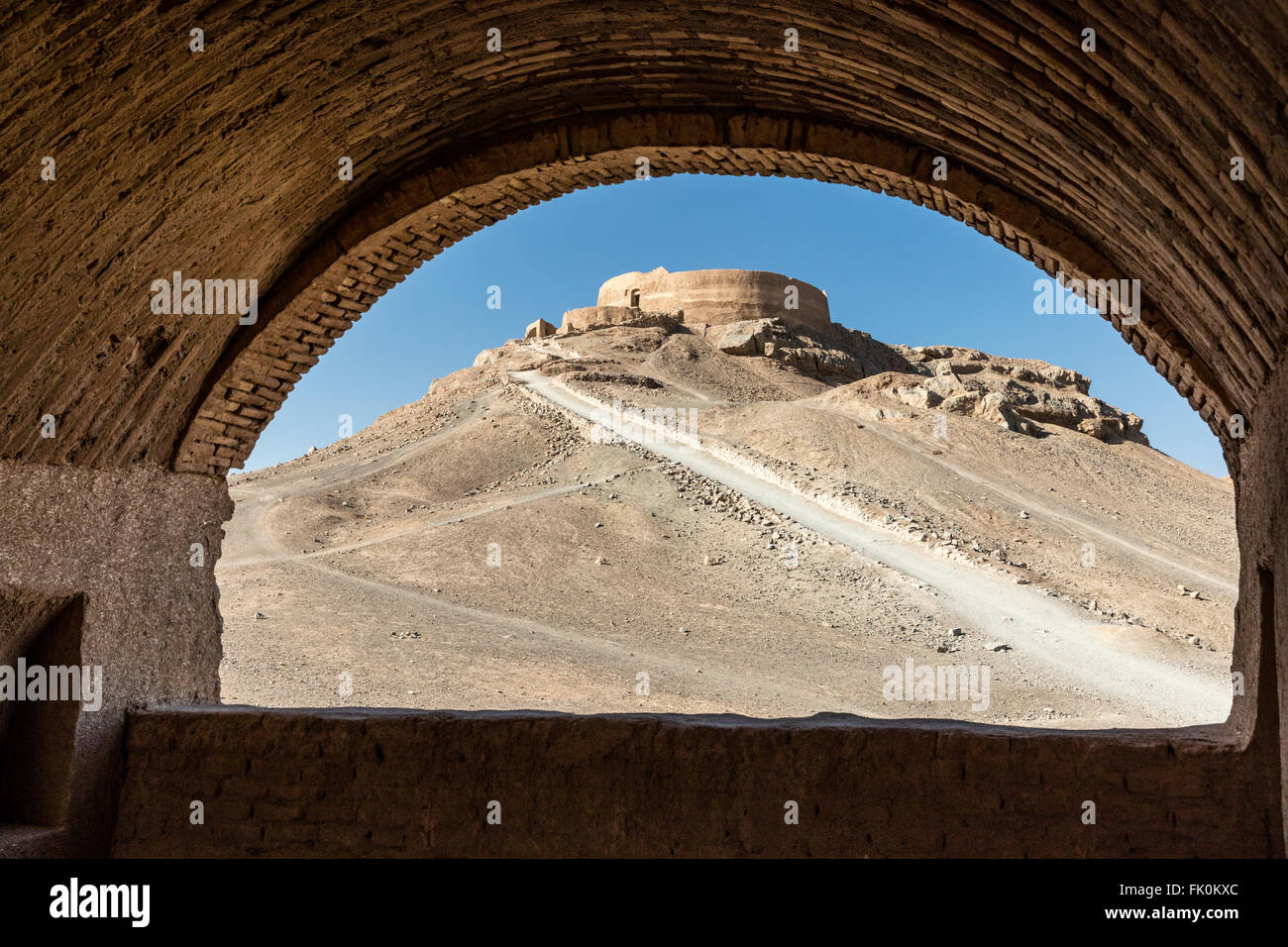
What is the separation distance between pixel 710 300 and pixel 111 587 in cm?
4597

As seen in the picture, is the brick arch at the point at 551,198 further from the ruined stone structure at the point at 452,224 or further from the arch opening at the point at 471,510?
the arch opening at the point at 471,510

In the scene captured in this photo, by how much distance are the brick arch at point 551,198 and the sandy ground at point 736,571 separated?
6.97m

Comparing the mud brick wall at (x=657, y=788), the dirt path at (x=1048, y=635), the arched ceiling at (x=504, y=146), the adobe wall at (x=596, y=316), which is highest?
the adobe wall at (x=596, y=316)

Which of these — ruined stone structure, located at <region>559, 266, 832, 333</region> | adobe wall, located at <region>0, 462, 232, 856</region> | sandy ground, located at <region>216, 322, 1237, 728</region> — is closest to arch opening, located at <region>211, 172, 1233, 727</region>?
sandy ground, located at <region>216, 322, 1237, 728</region>

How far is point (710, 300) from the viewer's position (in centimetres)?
5000

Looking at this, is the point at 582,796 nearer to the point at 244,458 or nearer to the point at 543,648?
the point at 244,458

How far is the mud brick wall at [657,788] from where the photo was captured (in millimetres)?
4410

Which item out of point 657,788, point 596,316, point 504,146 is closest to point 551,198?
point 504,146

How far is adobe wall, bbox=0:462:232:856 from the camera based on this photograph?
4.89m

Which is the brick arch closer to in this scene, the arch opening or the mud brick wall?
the mud brick wall

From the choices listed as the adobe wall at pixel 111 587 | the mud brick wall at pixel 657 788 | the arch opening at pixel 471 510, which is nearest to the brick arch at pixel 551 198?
the adobe wall at pixel 111 587

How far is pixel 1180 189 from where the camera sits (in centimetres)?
337

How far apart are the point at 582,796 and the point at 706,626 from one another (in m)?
12.2

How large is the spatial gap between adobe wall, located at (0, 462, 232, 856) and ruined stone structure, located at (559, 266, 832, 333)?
42.5 meters
